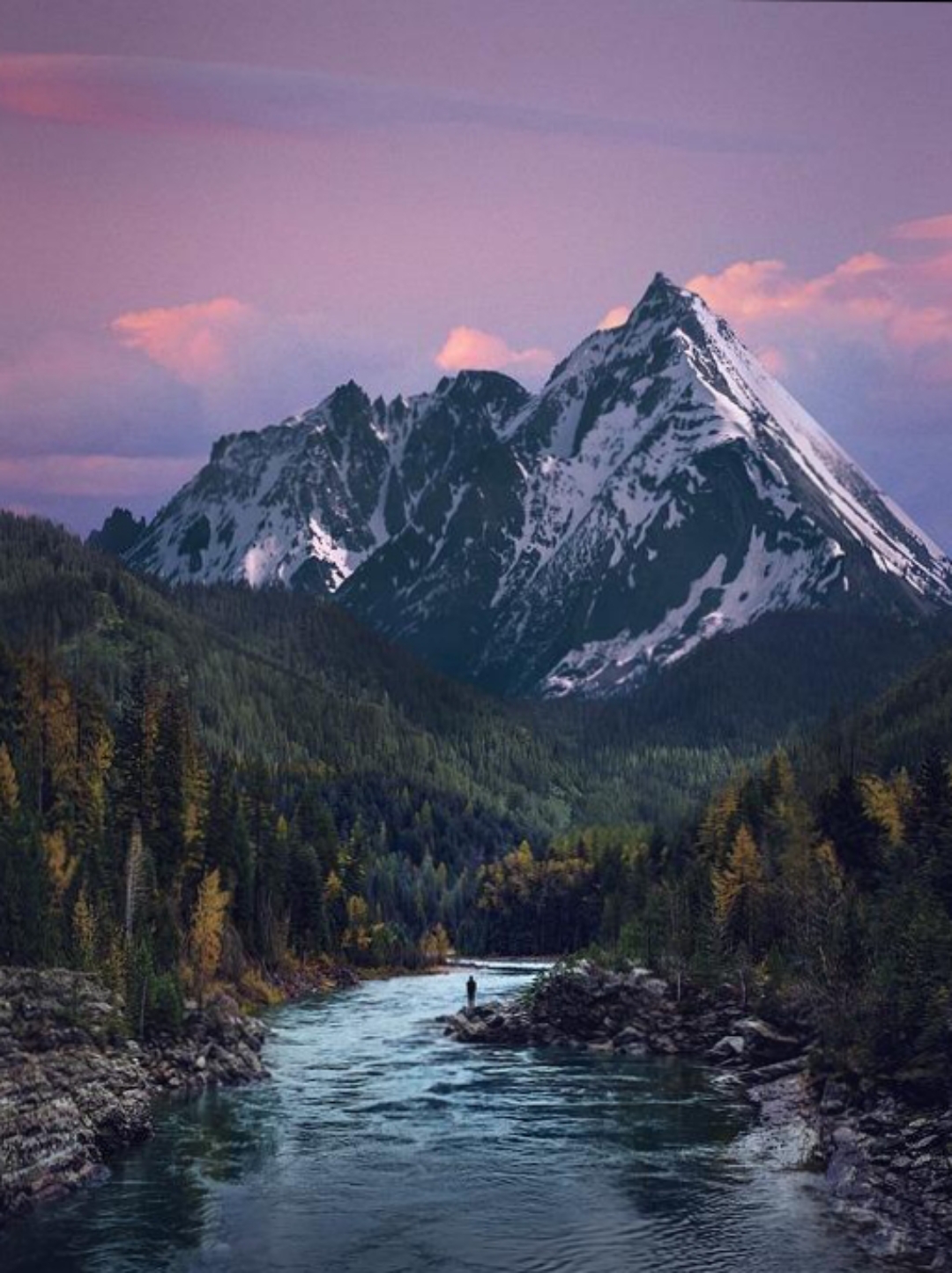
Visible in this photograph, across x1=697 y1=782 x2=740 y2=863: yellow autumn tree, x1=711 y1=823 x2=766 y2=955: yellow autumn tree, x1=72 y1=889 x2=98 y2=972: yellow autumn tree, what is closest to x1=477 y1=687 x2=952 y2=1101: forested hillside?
x1=711 y1=823 x2=766 y2=955: yellow autumn tree

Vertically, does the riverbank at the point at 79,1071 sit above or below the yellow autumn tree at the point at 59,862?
below

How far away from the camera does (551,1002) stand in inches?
4631

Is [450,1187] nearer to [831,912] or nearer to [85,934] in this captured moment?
[85,934]

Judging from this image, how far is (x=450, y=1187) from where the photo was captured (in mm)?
67500

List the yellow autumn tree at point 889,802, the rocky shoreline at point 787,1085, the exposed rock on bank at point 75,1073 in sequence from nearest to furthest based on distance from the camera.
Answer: the rocky shoreline at point 787,1085 → the exposed rock on bank at point 75,1073 → the yellow autumn tree at point 889,802

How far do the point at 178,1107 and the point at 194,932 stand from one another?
4132cm

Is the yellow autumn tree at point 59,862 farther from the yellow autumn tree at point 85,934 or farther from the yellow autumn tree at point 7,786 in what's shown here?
the yellow autumn tree at point 7,786

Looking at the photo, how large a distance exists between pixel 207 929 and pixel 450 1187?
61444 mm

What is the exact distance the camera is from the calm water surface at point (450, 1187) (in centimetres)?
5619

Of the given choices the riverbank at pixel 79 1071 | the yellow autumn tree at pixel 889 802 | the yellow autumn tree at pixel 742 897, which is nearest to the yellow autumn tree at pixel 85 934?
the riverbank at pixel 79 1071

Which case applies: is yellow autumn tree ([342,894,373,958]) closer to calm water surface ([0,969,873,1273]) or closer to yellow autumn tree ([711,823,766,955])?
yellow autumn tree ([711,823,766,955])

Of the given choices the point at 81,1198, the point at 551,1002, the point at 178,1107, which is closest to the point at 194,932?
the point at 551,1002

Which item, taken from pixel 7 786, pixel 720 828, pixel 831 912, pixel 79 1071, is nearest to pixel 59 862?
pixel 7 786

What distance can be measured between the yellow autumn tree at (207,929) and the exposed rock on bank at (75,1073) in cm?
2328
